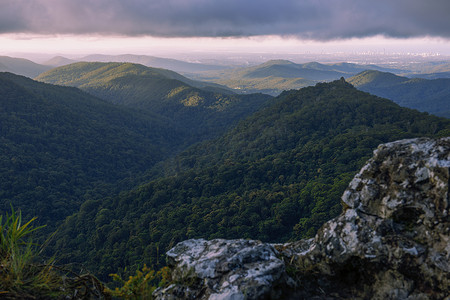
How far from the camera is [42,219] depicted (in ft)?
256

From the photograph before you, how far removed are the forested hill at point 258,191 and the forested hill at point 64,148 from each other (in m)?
24.4

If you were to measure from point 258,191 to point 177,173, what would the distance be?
42102mm

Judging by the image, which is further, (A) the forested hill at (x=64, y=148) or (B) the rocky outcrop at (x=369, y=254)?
(A) the forested hill at (x=64, y=148)

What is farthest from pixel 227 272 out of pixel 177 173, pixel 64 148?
pixel 64 148

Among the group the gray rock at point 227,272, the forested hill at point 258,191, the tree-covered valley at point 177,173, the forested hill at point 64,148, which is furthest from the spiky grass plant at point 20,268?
the forested hill at point 64,148

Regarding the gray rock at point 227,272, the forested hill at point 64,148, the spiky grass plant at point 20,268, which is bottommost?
the forested hill at point 64,148

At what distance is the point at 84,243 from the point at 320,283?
66095mm

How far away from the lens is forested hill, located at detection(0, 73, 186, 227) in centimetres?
9038

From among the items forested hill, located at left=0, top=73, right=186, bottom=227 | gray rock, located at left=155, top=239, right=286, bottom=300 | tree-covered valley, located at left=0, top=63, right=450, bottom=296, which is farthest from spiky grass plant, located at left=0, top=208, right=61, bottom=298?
forested hill, located at left=0, top=73, right=186, bottom=227

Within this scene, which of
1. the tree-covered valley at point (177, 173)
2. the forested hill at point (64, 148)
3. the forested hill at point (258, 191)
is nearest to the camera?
the forested hill at point (258, 191)

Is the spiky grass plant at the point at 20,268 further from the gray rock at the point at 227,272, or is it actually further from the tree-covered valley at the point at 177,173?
the gray rock at the point at 227,272

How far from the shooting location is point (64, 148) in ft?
411

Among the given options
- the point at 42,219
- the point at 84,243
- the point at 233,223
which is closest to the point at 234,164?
the point at 233,223

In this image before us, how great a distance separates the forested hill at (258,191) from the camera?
149ft
